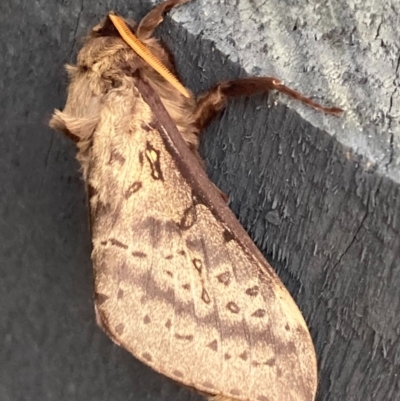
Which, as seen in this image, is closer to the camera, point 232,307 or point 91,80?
point 232,307

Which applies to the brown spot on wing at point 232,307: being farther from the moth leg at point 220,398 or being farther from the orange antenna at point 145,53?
the orange antenna at point 145,53

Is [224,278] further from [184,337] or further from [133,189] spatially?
[133,189]

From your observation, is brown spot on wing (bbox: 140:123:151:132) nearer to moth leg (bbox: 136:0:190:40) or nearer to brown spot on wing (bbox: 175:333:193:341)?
moth leg (bbox: 136:0:190:40)

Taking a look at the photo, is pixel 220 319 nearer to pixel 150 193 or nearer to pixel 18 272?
pixel 150 193

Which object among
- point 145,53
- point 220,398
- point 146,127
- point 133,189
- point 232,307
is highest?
point 145,53

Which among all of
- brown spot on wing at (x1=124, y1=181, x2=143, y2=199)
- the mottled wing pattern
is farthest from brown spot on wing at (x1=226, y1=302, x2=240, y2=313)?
brown spot on wing at (x1=124, y1=181, x2=143, y2=199)

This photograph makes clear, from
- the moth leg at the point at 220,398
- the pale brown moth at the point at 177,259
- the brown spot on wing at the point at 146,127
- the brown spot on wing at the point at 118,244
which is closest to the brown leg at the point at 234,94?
the pale brown moth at the point at 177,259

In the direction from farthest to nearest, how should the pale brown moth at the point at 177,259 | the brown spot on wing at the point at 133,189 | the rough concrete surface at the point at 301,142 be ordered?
the brown spot on wing at the point at 133,189
the pale brown moth at the point at 177,259
the rough concrete surface at the point at 301,142

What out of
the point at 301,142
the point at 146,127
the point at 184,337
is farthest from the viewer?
the point at 146,127

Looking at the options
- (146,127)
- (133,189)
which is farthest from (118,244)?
(146,127)
